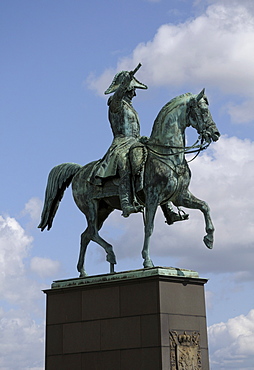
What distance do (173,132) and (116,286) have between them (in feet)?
10.1

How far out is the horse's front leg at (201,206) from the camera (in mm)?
13586

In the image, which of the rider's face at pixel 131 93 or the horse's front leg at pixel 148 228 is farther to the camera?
the rider's face at pixel 131 93

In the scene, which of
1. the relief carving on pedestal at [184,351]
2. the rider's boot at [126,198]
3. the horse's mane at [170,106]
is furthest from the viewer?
the horse's mane at [170,106]

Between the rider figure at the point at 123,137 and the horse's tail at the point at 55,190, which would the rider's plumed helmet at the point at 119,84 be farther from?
the horse's tail at the point at 55,190

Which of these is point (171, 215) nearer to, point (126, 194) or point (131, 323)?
point (126, 194)

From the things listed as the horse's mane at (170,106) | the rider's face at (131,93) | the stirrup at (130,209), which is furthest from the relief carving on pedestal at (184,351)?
the rider's face at (131,93)

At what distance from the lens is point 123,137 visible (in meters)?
14.6

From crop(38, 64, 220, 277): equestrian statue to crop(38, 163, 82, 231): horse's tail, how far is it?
52 cm

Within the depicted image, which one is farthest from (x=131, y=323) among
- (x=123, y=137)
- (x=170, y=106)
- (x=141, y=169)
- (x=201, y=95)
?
(x=201, y=95)

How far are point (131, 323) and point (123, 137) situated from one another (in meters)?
3.85

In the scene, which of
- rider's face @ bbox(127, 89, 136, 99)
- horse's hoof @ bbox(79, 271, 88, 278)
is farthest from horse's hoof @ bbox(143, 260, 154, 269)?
rider's face @ bbox(127, 89, 136, 99)

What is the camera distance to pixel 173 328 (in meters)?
12.6

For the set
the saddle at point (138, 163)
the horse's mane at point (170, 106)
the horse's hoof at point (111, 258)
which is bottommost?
the horse's hoof at point (111, 258)

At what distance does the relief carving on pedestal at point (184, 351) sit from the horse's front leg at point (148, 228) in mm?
1395
